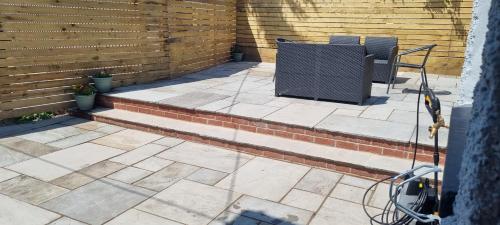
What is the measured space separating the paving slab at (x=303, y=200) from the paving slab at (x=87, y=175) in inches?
71.4

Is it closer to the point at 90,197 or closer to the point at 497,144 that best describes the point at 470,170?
the point at 497,144

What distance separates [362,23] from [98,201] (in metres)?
7.44

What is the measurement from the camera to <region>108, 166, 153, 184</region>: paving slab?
357 cm

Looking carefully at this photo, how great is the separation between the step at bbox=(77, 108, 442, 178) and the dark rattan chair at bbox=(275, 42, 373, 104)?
4.60 feet

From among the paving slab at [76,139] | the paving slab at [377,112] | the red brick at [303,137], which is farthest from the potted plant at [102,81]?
the paving slab at [377,112]

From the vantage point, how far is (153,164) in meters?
3.95

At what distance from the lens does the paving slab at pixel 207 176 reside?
11.6ft

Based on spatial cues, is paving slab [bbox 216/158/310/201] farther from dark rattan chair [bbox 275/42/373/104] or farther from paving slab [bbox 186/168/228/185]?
dark rattan chair [bbox 275/42/373/104]

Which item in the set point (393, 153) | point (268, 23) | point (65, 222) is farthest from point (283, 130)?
point (268, 23)

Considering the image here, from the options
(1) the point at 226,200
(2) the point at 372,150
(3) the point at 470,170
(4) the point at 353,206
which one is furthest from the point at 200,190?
(3) the point at 470,170

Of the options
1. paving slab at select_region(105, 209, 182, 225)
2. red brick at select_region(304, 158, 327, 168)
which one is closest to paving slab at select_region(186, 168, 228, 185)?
paving slab at select_region(105, 209, 182, 225)

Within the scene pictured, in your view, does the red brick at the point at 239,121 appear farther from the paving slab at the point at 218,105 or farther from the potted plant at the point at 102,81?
the potted plant at the point at 102,81

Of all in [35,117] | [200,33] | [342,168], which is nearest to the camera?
[342,168]

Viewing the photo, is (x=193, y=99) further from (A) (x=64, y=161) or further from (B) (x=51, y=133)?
(A) (x=64, y=161)
